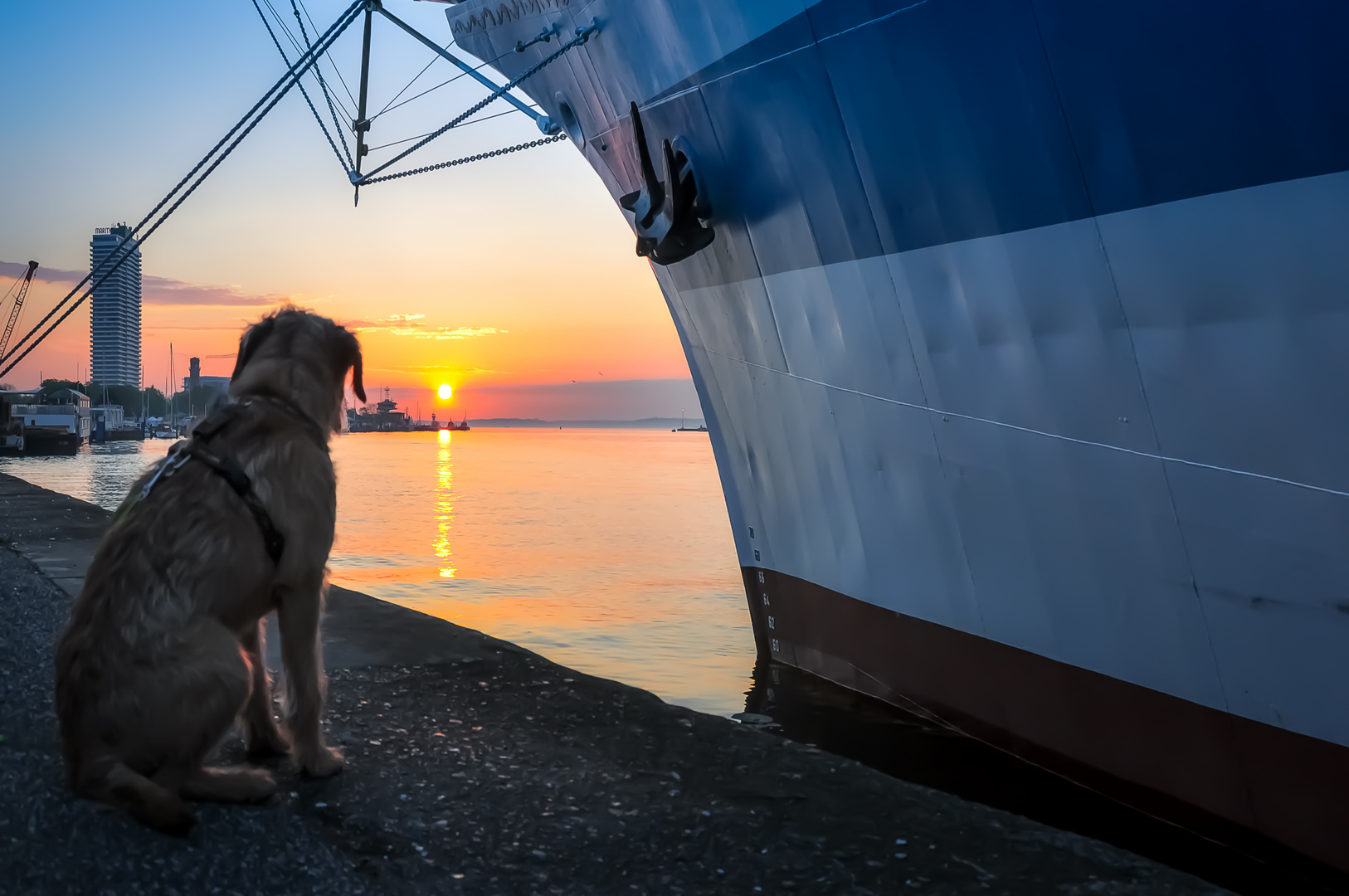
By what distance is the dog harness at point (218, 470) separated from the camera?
9.98 ft

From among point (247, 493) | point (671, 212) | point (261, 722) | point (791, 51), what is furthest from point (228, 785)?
point (791, 51)

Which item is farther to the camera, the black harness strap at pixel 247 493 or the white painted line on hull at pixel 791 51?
the white painted line on hull at pixel 791 51

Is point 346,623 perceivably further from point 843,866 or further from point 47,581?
point 843,866

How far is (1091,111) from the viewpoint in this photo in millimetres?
3430

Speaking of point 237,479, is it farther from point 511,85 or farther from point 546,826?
point 511,85

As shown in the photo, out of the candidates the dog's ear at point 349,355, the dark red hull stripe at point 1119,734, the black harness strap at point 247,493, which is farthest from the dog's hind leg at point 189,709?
the dark red hull stripe at point 1119,734

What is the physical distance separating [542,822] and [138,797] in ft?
4.24

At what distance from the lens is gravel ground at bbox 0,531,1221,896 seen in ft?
8.80

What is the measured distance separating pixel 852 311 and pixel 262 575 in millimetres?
3261

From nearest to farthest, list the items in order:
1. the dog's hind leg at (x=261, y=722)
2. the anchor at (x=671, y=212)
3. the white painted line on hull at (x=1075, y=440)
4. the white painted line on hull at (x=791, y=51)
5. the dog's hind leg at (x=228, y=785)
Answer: the dog's hind leg at (x=228, y=785), the white painted line on hull at (x=1075, y=440), the dog's hind leg at (x=261, y=722), the white painted line on hull at (x=791, y=51), the anchor at (x=671, y=212)

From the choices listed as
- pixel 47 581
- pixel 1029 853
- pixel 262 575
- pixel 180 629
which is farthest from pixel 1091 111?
pixel 47 581

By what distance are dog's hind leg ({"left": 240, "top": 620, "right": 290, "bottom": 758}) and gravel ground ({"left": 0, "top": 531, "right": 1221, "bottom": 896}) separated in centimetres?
15

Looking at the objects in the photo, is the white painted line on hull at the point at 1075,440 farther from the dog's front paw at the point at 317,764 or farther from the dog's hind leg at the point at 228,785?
the dog's hind leg at the point at 228,785

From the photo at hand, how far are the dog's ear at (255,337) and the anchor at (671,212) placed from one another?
9.45 feet
